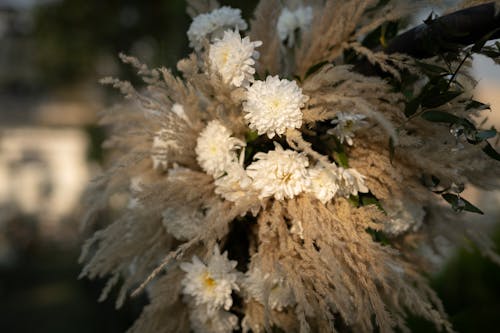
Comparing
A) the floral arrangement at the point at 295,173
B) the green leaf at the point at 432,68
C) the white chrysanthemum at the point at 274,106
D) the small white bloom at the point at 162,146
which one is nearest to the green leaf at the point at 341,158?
the floral arrangement at the point at 295,173

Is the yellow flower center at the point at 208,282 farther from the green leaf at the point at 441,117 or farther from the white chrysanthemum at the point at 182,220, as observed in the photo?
the green leaf at the point at 441,117

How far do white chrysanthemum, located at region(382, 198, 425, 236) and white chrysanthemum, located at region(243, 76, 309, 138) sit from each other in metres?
0.27

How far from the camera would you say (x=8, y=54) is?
13156 mm

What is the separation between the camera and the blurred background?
2.50 meters

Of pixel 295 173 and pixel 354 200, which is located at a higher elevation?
pixel 295 173

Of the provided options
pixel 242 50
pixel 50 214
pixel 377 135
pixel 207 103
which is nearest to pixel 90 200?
pixel 207 103

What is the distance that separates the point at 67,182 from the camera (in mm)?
7930

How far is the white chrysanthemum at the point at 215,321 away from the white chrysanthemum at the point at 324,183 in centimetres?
32

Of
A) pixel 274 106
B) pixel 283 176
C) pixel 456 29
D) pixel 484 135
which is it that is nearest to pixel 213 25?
pixel 274 106

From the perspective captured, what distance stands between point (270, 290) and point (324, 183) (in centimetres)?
24

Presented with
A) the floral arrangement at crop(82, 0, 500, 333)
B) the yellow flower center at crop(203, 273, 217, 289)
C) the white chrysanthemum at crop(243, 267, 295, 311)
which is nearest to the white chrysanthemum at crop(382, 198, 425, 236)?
the floral arrangement at crop(82, 0, 500, 333)

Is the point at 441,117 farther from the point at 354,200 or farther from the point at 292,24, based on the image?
the point at 292,24

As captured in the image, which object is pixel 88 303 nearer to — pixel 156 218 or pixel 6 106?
pixel 156 218

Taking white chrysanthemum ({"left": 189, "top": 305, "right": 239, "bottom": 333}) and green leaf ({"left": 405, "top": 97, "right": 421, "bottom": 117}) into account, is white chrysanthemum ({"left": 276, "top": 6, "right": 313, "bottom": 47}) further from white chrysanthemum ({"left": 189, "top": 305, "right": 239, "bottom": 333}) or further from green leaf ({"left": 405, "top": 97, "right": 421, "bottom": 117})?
white chrysanthemum ({"left": 189, "top": 305, "right": 239, "bottom": 333})
